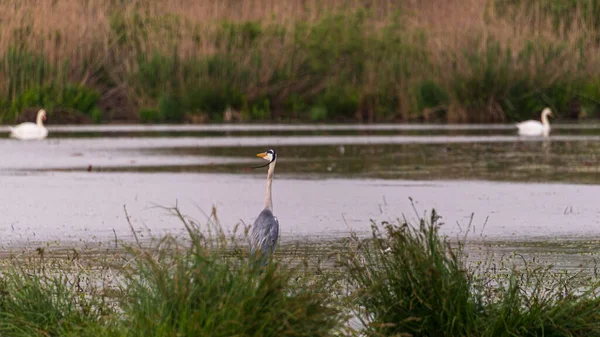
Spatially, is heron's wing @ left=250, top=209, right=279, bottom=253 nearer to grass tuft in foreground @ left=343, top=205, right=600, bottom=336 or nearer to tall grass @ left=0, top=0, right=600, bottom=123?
grass tuft in foreground @ left=343, top=205, right=600, bottom=336

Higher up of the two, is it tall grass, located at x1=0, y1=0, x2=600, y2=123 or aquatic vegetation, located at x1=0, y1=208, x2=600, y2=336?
tall grass, located at x1=0, y1=0, x2=600, y2=123

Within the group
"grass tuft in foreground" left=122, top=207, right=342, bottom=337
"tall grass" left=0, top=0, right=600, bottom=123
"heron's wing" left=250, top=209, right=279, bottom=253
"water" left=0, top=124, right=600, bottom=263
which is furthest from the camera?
"tall grass" left=0, top=0, right=600, bottom=123

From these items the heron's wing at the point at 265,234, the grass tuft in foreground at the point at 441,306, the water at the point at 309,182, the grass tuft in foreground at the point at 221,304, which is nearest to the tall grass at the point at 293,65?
the water at the point at 309,182

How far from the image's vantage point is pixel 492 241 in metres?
9.73

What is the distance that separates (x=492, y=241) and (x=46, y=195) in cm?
574

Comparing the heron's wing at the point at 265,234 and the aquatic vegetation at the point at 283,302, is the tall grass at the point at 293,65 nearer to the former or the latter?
the heron's wing at the point at 265,234

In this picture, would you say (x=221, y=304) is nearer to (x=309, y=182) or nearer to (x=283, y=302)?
(x=283, y=302)

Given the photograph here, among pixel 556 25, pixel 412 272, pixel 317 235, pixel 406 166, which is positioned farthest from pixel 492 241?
pixel 556 25

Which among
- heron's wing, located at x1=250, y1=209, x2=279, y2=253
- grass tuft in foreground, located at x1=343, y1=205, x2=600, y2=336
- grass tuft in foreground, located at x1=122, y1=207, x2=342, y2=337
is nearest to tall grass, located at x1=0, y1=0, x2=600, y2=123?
heron's wing, located at x1=250, y1=209, x2=279, y2=253

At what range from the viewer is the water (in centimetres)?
1091

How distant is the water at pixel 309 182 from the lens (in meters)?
10.9

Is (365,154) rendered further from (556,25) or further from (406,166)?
(556,25)

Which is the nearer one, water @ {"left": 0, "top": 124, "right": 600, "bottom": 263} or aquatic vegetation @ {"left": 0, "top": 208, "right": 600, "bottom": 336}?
aquatic vegetation @ {"left": 0, "top": 208, "right": 600, "bottom": 336}

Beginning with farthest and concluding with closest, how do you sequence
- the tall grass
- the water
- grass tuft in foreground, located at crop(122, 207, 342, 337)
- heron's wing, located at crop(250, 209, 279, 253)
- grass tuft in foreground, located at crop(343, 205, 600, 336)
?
1. the tall grass
2. the water
3. heron's wing, located at crop(250, 209, 279, 253)
4. grass tuft in foreground, located at crop(343, 205, 600, 336)
5. grass tuft in foreground, located at crop(122, 207, 342, 337)
